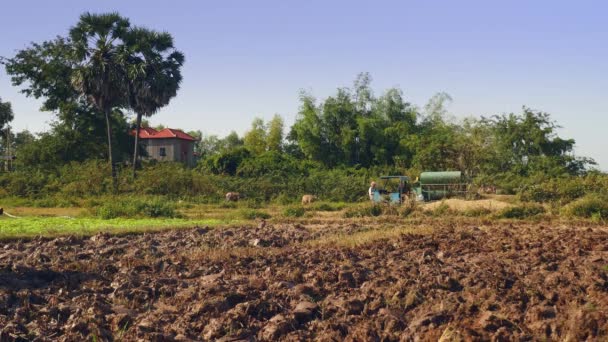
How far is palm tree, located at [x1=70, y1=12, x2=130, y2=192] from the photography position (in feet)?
117

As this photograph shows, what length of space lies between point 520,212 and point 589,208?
2.10 m

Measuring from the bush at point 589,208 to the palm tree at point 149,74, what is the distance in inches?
906

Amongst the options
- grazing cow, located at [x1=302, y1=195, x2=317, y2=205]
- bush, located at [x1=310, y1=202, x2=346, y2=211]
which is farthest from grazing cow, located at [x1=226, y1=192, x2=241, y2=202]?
bush, located at [x1=310, y1=202, x2=346, y2=211]

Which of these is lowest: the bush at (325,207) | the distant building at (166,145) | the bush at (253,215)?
the bush at (253,215)

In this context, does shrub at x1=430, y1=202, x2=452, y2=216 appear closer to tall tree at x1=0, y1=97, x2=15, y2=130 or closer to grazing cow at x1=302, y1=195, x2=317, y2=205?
grazing cow at x1=302, y1=195, x2=317, y2=205

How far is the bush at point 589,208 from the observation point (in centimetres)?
2031

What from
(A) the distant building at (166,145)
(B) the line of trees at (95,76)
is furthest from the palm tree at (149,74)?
(A) the distant building at (166,145)

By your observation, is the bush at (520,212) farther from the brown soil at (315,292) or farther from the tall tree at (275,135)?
the tall tree at (275,135)

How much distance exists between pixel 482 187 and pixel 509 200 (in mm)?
4991

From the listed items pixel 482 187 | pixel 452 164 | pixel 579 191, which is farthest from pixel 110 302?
pixel 452 164

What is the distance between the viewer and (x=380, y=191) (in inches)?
1121

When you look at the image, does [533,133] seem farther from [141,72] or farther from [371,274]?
[371,274]

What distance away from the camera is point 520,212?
21.8 meters

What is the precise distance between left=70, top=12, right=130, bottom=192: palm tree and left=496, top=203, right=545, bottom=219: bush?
21536 millimetres
